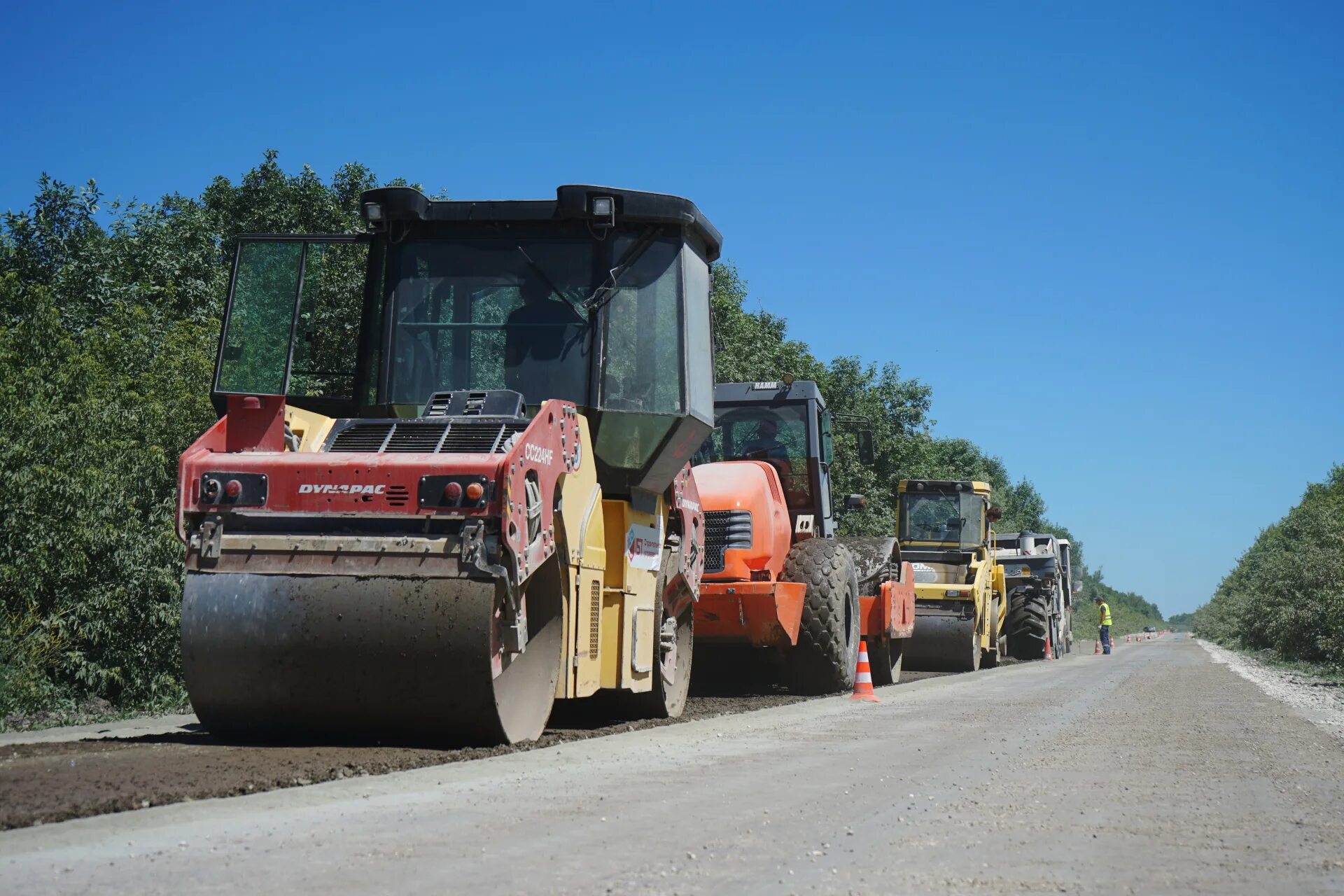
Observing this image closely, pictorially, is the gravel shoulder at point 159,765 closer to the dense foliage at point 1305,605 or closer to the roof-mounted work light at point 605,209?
the roof-mounted work light at point 605,209

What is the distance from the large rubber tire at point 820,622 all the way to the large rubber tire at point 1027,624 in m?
15.0

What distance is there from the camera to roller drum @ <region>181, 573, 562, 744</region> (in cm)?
644

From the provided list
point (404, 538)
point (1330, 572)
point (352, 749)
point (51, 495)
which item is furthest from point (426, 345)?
point (1330, 572)

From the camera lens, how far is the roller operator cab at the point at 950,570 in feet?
68.2

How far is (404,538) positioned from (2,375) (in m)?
8.92

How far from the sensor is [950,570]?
2236cm

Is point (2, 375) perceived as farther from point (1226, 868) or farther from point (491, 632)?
point (1226, 868)

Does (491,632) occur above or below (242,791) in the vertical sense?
above

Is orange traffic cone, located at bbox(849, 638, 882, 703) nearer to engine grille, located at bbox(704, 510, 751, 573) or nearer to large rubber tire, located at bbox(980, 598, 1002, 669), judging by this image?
engine grille, located at bbox(704, 510, 751, 573)

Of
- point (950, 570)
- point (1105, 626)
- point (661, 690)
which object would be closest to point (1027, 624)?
point (950, 570)

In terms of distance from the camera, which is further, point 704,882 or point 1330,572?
point 1330,572

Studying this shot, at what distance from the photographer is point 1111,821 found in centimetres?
523

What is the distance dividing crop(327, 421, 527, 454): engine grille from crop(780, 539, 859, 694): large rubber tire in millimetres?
5967

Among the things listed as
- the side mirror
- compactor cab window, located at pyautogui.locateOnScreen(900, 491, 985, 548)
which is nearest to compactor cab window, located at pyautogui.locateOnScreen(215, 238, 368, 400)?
the side mirror
